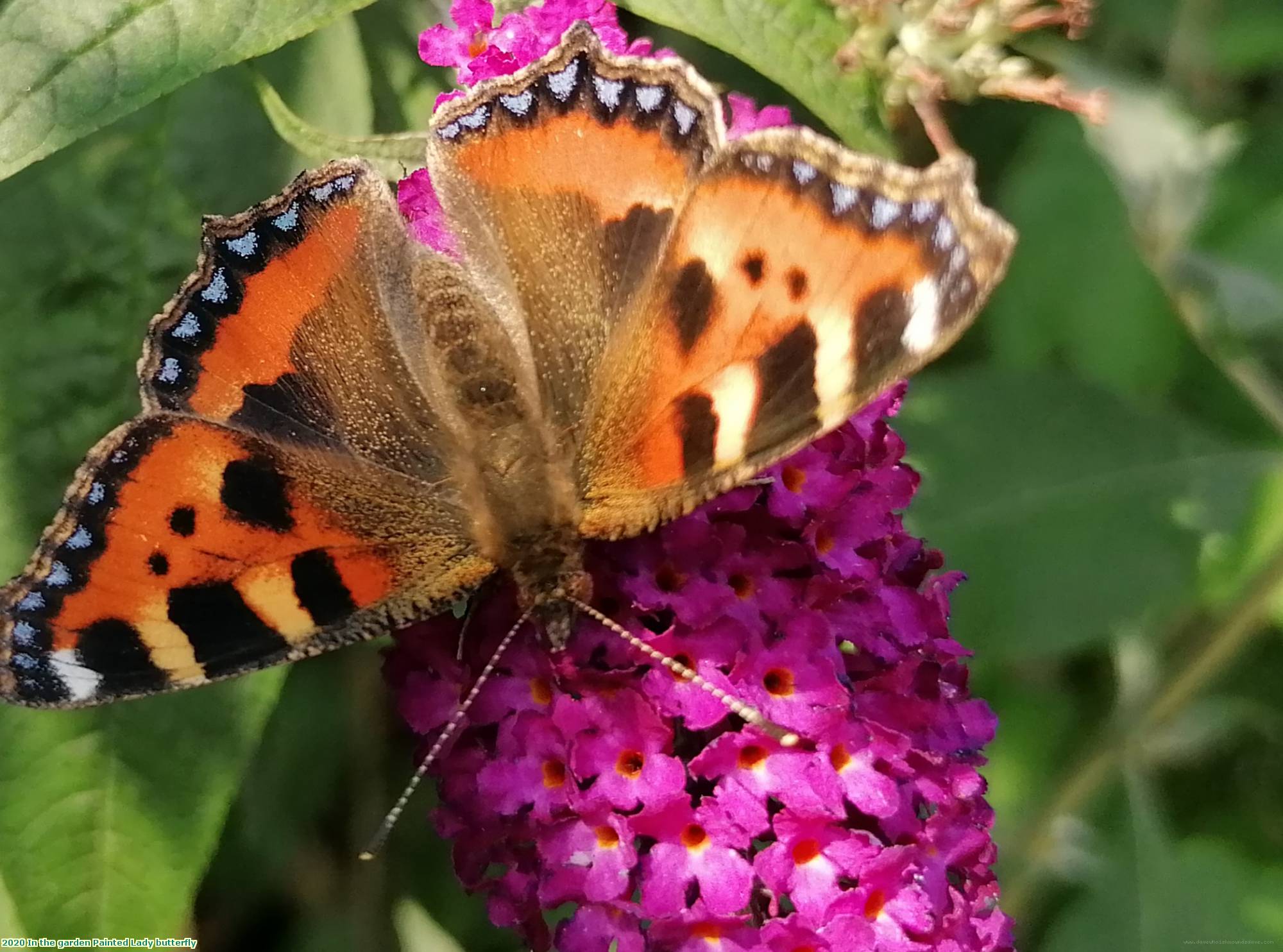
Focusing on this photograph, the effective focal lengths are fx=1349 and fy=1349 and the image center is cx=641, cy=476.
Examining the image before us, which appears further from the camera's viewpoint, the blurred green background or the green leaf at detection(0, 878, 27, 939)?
the green leaf at detection(0, 878, 27, 939)

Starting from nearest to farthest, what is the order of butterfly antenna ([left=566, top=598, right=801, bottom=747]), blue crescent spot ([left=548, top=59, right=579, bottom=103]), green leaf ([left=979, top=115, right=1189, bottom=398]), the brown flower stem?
1. butterfly antenna ([left=566, top=598, right=801, bottom=747])
2. blue crescent spot ([left=548, top=59, right=579, bottom=103])
3. the brown flower stem
4. green leaf ([left=979, top=115, right=1189, bottom=398])

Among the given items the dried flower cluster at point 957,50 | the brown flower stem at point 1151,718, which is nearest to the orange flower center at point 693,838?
the dried flower cluster at point 957,50

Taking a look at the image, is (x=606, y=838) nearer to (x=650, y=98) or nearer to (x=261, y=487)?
(x=261, y=487)

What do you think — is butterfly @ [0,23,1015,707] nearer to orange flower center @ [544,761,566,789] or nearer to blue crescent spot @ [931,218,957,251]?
blue crescent spot @ [931,218,957,251]

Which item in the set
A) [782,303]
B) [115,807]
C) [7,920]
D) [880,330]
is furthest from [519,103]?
[7,920]

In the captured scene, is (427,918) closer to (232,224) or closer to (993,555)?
(993,555)

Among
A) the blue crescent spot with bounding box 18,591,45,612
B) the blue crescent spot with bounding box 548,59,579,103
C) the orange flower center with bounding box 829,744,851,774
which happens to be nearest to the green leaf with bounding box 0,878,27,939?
the blue crescent spot with bounding box 18,591,45,612
